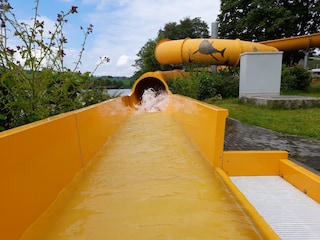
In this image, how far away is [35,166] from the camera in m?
1.84

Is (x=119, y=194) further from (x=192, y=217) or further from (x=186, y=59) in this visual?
(x=186, y=59)

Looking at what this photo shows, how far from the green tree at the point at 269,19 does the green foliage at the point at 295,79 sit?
12.6 m

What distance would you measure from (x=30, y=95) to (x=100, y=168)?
47.1 inches

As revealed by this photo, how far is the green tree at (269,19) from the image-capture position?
23.5m

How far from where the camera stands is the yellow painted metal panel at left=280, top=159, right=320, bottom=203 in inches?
103

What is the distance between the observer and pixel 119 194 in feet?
8.28

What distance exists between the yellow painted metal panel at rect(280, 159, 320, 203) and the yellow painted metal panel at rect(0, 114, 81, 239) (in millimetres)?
2463

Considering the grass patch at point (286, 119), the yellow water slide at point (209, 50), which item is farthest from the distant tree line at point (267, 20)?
the grass patch at point (286, 119)

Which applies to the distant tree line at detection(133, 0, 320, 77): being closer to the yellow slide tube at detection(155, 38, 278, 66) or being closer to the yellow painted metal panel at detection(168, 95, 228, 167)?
the yellow slide tube at detection(155, 38, 278, 66)

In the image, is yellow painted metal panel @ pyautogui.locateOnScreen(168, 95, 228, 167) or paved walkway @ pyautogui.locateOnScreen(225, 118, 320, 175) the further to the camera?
paved walkway @ pyautogui.locateOnScreen(225, 118, 320, 175)

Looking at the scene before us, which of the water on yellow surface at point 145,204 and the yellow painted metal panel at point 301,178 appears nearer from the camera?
the water on yellow surface at point 145,204

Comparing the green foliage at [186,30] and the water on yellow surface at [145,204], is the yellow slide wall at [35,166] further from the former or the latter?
the green foliage at [186,30]

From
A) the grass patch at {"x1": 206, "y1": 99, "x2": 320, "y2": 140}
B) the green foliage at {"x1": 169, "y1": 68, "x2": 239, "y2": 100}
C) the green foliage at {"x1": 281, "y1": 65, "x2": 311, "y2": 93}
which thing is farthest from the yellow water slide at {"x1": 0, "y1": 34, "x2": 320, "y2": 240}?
the green foliage at {"x1": 281, "y1": 65, "x2": 311, "y2": 93}

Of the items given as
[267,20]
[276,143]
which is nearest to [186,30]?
[267,20]
